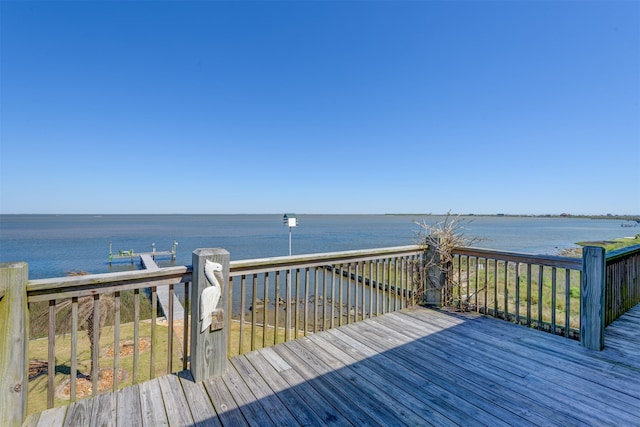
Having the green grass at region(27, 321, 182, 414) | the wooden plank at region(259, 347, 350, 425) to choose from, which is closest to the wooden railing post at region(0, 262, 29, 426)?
the wooden plank at region(259, 347, 350, 425)

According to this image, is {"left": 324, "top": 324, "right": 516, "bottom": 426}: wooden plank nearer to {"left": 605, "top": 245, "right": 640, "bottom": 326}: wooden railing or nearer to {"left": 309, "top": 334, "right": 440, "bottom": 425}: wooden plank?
{"left": 309, "top": 334, "right": 440, "bottom": 425}: wooden plank

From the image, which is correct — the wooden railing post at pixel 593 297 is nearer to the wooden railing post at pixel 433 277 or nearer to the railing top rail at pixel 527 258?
the railing top rail at pixel 527 258

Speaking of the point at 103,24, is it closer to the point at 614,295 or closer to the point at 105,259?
the point at 614,295

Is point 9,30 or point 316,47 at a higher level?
point 316,47

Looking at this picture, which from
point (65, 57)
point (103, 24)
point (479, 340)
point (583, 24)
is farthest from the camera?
point (65, 57)

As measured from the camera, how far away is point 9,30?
5.88 m

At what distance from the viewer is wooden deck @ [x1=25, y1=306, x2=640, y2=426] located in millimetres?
1588

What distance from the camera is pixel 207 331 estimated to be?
199 cm

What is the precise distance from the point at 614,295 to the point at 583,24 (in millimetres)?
6024

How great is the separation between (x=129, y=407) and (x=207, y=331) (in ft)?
1.95

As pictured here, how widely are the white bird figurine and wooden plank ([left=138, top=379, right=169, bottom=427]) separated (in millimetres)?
480

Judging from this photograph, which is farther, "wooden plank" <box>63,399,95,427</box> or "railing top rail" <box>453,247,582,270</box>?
"railing top rail" <box>453,247,582,270</box>

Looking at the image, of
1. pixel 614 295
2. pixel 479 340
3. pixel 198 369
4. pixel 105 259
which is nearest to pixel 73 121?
pixel 105 259

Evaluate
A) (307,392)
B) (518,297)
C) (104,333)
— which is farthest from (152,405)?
(104,333)
